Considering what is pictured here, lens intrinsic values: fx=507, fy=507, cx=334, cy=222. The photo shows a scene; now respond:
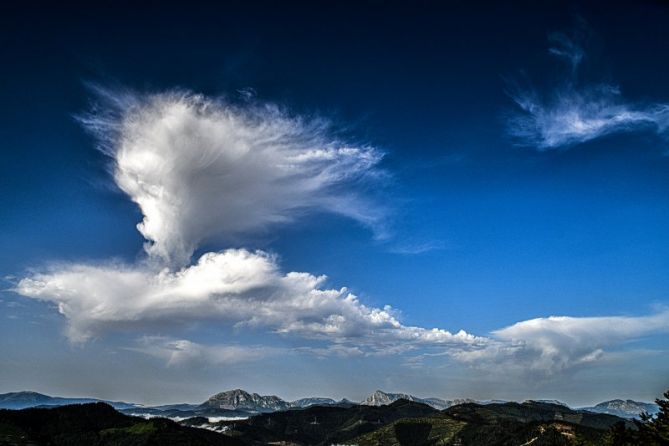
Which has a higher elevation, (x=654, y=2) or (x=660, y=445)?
(x=654, y=2)

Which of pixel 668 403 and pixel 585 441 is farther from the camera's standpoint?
pixel 585 441

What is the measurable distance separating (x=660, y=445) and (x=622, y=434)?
17.0m

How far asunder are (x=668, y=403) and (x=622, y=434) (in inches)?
666

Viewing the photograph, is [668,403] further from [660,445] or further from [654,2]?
[654,2]

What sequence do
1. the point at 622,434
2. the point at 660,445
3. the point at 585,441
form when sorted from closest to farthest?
the point at 660,445 < the point at 622,434 < the point at 585,441

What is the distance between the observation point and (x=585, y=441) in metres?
96.1

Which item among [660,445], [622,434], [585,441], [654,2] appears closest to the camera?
[654,2]

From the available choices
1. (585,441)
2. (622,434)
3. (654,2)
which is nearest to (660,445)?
(622,434)

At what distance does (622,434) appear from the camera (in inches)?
3068

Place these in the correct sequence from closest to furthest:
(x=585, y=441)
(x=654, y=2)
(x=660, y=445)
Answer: (x=654, y=2)
(x=660, y=445)
(x=585, y=441)

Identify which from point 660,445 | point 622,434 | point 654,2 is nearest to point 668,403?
point 660,445

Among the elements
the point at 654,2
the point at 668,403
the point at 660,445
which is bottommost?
the point at 660,445

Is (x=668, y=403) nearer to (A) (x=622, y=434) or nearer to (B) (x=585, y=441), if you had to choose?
(A) (x=622, y=434)

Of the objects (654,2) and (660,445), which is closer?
(654,2)
